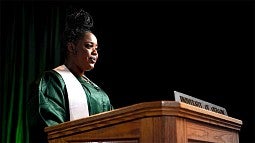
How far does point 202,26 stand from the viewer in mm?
3449

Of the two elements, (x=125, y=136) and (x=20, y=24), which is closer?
(x=125, y=136)

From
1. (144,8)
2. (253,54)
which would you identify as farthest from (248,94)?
(144,8)

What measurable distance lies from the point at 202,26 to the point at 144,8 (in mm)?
530

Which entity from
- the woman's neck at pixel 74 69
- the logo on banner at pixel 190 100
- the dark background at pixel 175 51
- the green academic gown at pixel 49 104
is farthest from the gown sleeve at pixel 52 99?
the dark background at pixel 175 51

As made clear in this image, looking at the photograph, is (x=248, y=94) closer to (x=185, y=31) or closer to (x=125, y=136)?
(x=185, y=31)

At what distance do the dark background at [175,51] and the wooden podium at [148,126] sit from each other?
177 cm

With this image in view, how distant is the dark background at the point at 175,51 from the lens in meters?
3.30

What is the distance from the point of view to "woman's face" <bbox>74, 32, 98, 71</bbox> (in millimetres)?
2143

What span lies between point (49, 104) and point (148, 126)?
65cm

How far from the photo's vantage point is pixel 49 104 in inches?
68.9

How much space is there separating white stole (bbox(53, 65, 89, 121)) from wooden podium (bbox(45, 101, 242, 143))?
0.44m

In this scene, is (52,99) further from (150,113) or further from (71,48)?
(150,113)

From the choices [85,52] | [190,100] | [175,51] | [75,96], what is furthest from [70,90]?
[175,51]

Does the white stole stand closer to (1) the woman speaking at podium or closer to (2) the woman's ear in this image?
(1) the woman speaking at podium
